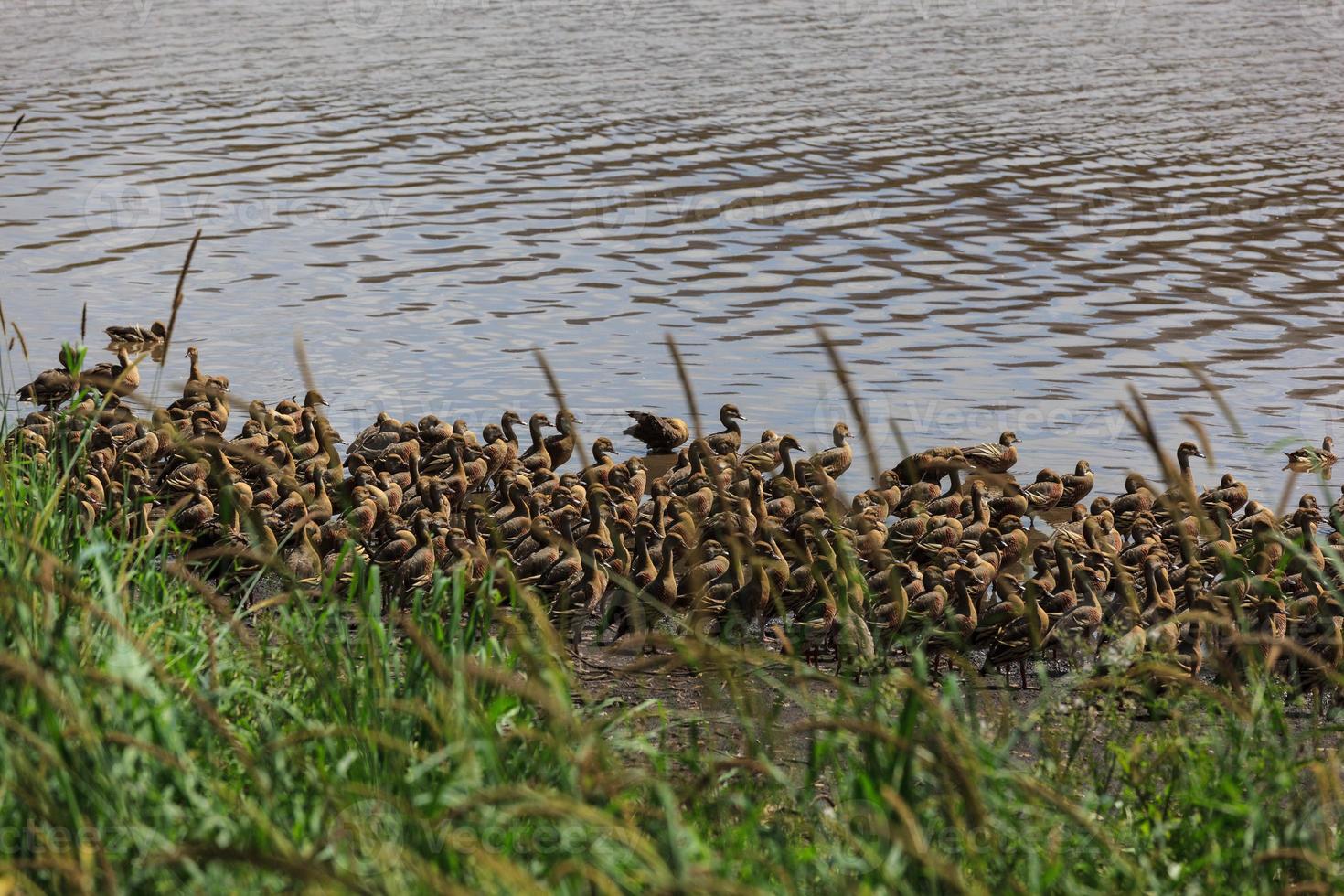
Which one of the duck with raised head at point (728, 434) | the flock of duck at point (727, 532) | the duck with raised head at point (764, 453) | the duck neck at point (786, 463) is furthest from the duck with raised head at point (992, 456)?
the duck with raised head at point (728, 434)

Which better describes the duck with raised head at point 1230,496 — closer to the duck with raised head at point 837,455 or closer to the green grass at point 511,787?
the duck with raised head at point 837,455

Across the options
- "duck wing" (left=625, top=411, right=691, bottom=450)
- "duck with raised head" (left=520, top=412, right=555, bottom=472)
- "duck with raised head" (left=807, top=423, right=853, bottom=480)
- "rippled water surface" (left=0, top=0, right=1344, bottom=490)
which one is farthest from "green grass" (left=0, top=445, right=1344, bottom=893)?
"duck wing" (left=625, top=411, right=691, bottom=450)

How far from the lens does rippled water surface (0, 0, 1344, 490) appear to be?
45.0 feet

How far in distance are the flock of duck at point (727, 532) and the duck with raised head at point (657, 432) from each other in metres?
0.46

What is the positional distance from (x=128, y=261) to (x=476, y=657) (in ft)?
47.6

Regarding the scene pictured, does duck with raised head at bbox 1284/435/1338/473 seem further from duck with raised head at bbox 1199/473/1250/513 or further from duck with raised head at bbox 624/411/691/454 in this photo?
duck with raised head at bbox 624/411/691/454

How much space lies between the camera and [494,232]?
19.2m

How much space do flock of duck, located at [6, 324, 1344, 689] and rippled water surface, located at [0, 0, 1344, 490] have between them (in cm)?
134

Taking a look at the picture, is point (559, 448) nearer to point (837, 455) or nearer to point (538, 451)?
point (538, 451)

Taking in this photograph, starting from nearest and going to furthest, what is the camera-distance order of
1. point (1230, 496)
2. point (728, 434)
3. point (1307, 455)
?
point (1230, 496), point (1307, 455), point (728, 434)

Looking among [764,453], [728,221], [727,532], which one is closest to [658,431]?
[764,453]

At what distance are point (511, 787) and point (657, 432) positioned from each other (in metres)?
9.04

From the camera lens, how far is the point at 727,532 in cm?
658

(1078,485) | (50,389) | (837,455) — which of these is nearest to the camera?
(1078,485)
